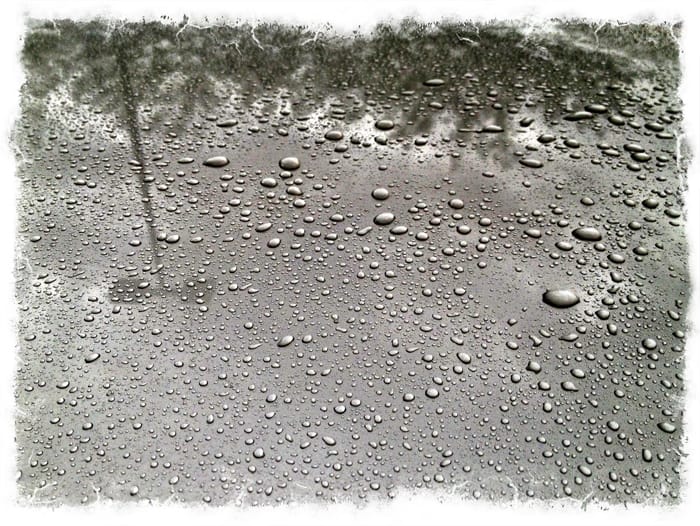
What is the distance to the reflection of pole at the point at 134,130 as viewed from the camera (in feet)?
6.50

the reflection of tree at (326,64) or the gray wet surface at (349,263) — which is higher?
the reflection of tree at (326,64)

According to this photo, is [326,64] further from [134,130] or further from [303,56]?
[134,130]

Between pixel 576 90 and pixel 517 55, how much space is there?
0.32 metres

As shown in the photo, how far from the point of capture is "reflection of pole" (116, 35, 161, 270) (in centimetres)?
198

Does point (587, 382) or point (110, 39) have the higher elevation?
point (110, 39)

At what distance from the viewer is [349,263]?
1886 mm

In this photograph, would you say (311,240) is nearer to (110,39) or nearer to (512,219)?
(512,219)

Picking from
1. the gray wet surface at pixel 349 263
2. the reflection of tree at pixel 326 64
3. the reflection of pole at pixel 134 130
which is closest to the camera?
the gray wet surface at pixel 349 263

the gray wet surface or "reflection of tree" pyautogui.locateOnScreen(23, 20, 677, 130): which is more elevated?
"reflection of tree" pyautogui.locateOnScreen(23, 20, 677, 130)

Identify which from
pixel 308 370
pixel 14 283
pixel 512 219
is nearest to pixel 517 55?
pixel 512 219

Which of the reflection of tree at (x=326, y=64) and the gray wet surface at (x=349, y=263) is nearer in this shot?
the gray wet surface at (x=349, y=263)

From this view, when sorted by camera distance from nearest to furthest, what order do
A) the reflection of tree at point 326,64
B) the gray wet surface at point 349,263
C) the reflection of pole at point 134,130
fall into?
the gray wet surface at point 349,263 < the reflection of pole at point 134,130 < the reflection of tree at point 326,64

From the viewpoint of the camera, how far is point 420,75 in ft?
8.14

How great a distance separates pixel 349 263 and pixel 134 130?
3.67 ft
